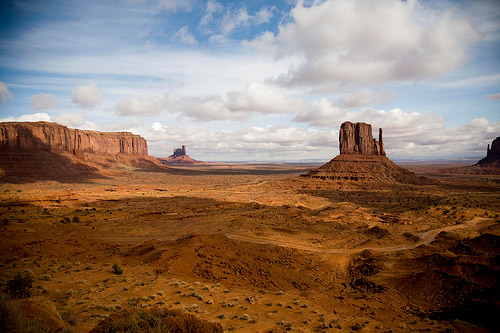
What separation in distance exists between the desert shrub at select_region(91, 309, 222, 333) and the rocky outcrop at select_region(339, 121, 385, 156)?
91.3 m

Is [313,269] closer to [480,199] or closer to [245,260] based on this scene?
[245,260]

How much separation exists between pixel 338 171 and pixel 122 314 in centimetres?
8121

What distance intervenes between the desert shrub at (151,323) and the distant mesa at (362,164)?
7577 centimetres

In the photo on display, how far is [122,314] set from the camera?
8.08 m

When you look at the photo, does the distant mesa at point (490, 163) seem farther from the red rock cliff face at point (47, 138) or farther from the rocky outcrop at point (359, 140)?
the red rock cliff face at point (47, 138)

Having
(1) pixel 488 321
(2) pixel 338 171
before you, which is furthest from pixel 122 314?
(2) pixel 338 171

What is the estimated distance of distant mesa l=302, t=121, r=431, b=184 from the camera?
7899 centimetres

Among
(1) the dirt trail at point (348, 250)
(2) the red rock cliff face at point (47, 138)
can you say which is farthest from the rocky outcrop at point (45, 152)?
(1) the dirt trail at point (348, 250)

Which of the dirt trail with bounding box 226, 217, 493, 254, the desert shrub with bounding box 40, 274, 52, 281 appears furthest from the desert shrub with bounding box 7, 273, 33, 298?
the dirt trail with bounding box 226, 217, 493, 254

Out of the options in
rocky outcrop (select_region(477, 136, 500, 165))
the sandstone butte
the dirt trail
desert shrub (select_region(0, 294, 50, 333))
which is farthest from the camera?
rocky outcrop (select_region(477, 136, 500, 165))

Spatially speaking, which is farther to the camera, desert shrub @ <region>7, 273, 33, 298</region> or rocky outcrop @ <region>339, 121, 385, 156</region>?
rocky outcrop @ <region>339, 121, 385, 156</region>

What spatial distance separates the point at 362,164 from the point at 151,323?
8593cm

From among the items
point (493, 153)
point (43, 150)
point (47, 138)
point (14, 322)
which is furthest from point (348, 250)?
point (493, 153)

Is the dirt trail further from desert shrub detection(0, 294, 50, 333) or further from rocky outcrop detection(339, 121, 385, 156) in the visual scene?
rocky outcrop detection(339, 121, 385, 156)
